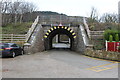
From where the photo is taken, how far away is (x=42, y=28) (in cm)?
2016

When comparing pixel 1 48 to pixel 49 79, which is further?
pixel 1 48

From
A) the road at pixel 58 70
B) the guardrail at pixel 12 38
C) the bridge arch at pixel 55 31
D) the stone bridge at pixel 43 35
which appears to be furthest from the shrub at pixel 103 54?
the guardrail at pixel 12 38

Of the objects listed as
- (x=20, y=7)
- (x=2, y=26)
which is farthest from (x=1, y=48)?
(x=20, y=7)

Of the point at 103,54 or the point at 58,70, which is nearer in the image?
the point at 58,70

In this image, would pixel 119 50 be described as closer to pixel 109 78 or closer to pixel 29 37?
pixel 109 78

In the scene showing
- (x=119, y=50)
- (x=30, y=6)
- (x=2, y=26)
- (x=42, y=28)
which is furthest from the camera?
(x=30, y=6)

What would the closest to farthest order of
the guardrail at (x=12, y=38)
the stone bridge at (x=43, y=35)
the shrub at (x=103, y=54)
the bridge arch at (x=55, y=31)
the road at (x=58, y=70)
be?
the road at (x=58, y=70) → the shrub at (x=103, y=54) → the stone bridge at (x=43, y=35) → the guardrail at (x=12, y=38) → the bridge arch at (x=55, y=31)

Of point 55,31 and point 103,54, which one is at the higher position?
point 55,31

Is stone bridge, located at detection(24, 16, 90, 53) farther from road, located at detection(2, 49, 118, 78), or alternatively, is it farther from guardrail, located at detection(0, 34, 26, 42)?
road, located at detection(2, 49, 118, 78)

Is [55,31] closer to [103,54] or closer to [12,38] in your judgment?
[12,38]

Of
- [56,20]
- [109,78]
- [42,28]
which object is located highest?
[56,20]

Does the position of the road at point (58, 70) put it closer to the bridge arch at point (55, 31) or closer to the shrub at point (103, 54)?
the shrub at point (103, 54)

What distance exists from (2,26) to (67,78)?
2117 cm

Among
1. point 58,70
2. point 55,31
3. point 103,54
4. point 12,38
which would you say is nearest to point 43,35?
point 55,31
